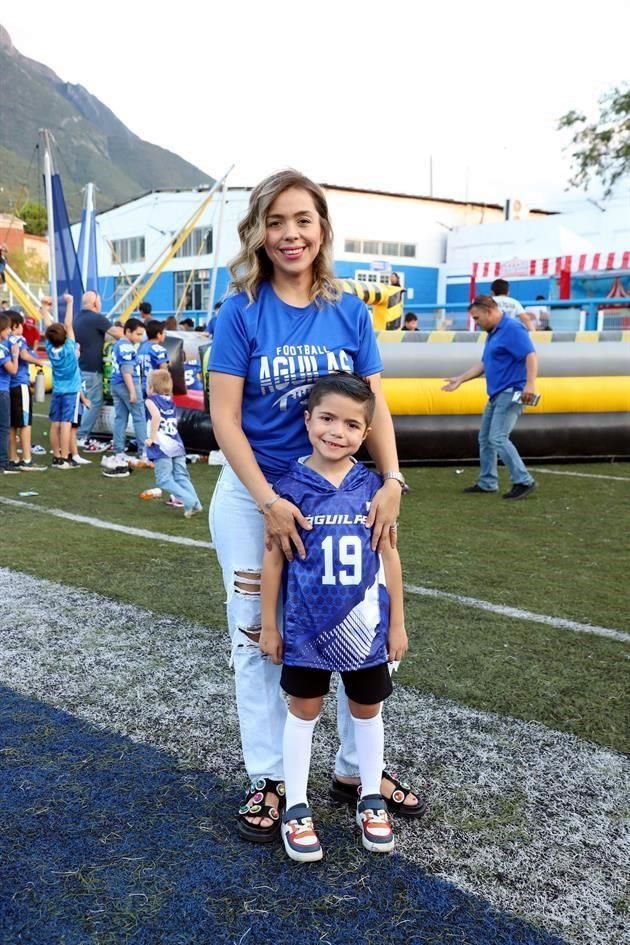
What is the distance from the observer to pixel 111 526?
691cm

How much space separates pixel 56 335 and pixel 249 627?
788 cm

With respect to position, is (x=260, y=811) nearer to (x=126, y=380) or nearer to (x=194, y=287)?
(x=126, y=380)

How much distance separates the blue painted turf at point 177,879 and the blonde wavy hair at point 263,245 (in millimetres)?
1677

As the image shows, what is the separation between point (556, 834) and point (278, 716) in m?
0.95

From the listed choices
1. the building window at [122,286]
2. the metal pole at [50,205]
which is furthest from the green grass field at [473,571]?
the building window at [122,286]

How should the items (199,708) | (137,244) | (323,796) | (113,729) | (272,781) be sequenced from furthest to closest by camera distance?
(137,244) < (199,708) < (113,729) < (323,796) < (272,781)

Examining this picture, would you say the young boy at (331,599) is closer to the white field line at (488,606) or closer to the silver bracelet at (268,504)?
the silver bracelet at (268,504)

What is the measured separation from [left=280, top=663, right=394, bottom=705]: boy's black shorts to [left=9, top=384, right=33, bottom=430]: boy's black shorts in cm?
819

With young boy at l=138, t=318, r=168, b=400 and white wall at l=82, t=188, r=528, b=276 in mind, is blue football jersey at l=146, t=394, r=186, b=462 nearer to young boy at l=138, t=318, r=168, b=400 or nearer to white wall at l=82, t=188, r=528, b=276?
young boy at l=138, t=318, r=168, b=400

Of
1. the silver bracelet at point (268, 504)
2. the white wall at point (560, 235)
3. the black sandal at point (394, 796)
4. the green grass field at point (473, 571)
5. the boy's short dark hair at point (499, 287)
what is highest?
the white wall at point (560, 235)

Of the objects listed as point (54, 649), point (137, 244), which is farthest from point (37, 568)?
point (137, 244)

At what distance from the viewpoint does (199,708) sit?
3.48 metres

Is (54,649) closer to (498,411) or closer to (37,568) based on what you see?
(37,568)

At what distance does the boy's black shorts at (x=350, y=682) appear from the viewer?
2.49m
